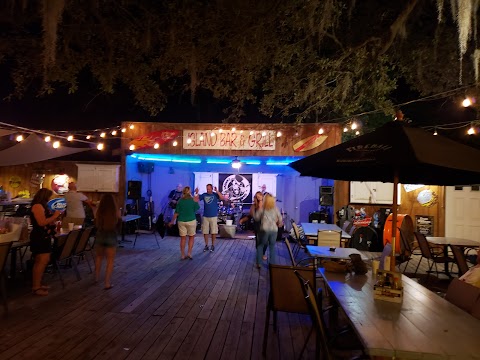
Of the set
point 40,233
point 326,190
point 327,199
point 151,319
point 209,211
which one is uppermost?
point 326,190

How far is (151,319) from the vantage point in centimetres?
453

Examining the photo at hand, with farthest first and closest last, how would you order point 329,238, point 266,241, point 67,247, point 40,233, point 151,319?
point 266,241 < point 329,238 < point 67,247 < point 40,233 < point 151,319

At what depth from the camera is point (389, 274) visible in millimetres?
3002

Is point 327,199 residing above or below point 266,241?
above

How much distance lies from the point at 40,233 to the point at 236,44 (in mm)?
4609

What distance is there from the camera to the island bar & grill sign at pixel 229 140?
11148mm

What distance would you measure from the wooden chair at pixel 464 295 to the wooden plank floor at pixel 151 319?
4.68ft

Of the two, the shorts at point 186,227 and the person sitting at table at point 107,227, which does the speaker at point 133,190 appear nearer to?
the shorts at point 186,227

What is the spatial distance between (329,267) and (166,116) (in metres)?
13.2

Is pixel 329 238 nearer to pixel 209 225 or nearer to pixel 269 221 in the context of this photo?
pixel 269 221

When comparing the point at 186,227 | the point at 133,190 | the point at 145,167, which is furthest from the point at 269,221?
the point at 145,167

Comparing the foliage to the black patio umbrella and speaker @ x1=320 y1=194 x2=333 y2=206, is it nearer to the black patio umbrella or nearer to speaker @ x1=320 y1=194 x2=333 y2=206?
speaker @ x1=320 y1=194 x2=333 y2=206

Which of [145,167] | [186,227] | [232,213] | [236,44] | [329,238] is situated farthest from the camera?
[145,167]

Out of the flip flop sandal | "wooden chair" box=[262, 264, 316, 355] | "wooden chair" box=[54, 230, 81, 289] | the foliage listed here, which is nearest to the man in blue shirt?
the foliage
